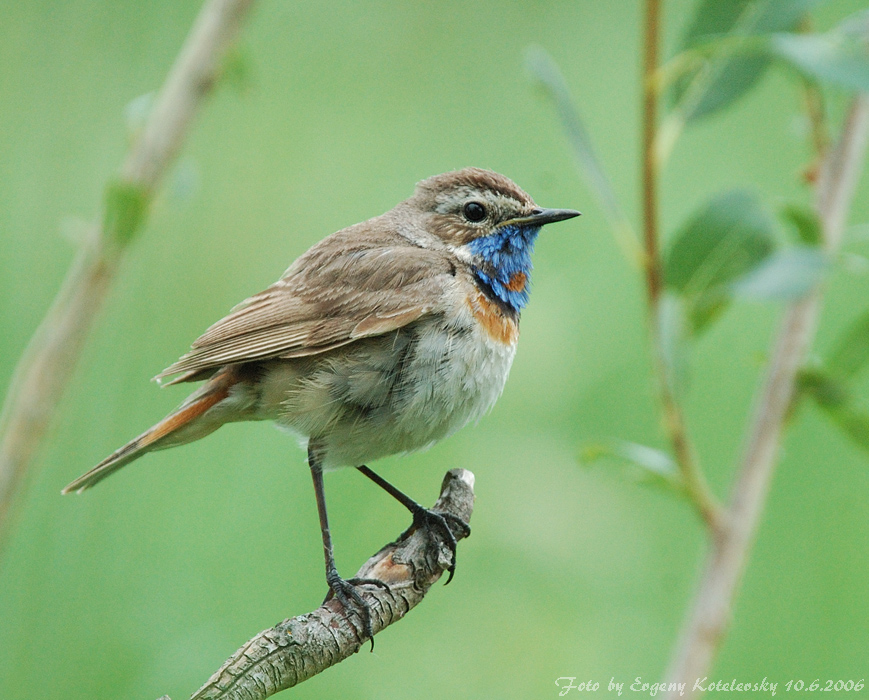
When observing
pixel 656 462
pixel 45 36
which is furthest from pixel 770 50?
pixel 45 36

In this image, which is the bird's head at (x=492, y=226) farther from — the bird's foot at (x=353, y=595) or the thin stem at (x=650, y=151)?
the bird's foot at (x=353, y=595)

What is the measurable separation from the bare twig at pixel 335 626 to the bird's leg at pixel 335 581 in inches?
0.9

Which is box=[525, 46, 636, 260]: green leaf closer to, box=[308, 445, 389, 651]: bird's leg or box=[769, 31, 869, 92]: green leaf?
box=[769, 31, 869, 92]: green leaf

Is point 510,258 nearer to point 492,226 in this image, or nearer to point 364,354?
point 492,226

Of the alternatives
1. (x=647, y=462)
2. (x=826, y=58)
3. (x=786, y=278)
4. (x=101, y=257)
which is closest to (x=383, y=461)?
(x=647, y=462)

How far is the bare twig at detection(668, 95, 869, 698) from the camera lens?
2326 millimetres

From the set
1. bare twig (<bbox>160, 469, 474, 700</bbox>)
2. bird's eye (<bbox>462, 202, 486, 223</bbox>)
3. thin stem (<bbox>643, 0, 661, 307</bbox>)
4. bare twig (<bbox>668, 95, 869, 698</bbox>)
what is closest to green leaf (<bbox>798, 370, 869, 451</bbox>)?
bare twig (<bbox>668, 95, 869, 698</bbox>)

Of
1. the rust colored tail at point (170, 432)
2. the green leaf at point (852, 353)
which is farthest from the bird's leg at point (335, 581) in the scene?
the green leaf at point (852, 353)

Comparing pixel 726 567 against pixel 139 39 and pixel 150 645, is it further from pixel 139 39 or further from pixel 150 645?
pixel 139 39

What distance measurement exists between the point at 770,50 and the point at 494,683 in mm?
2158

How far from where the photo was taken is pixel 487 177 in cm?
372

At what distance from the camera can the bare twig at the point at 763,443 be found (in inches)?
91.6

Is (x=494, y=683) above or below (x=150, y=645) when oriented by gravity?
below

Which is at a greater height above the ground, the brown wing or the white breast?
the brown wing
